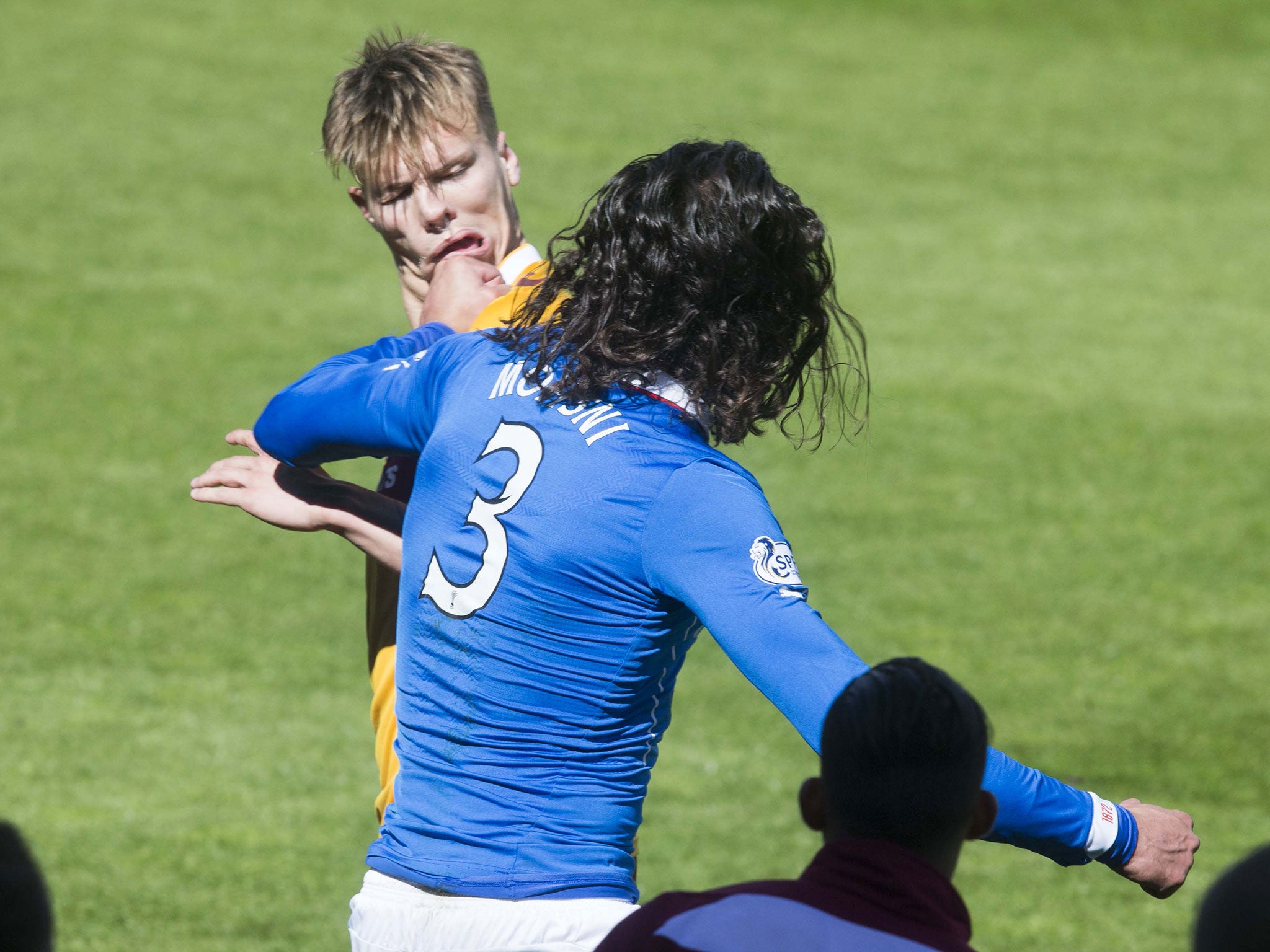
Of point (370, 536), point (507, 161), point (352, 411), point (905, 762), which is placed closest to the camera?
point (905, 762)

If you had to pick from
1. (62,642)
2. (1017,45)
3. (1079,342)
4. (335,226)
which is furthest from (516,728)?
(1017,45)

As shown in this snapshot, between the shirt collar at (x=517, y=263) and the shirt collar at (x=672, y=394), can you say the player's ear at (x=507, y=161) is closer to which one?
the shirt collar at (x=517, y=263)

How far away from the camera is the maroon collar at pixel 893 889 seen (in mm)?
1912

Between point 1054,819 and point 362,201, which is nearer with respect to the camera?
point 1054,819

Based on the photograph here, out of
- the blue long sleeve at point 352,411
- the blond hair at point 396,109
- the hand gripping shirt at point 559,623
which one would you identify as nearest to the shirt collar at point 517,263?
the blond hair at point 396,109

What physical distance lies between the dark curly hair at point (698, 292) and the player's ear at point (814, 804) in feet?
2.19

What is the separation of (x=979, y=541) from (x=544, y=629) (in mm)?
8293

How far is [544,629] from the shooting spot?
95.9 inches

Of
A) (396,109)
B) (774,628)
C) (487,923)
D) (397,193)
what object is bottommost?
(487,923)

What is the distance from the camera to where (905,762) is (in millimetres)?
1961

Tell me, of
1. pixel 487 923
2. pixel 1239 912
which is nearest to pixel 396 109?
pixel 487 923

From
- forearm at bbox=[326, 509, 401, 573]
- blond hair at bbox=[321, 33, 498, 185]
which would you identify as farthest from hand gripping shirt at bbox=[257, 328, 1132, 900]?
blond hair at bbox=[321, 33, 498, 185]

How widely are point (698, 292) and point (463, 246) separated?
1.01m

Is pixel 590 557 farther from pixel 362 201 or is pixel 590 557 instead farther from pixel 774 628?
pixel 362 201
